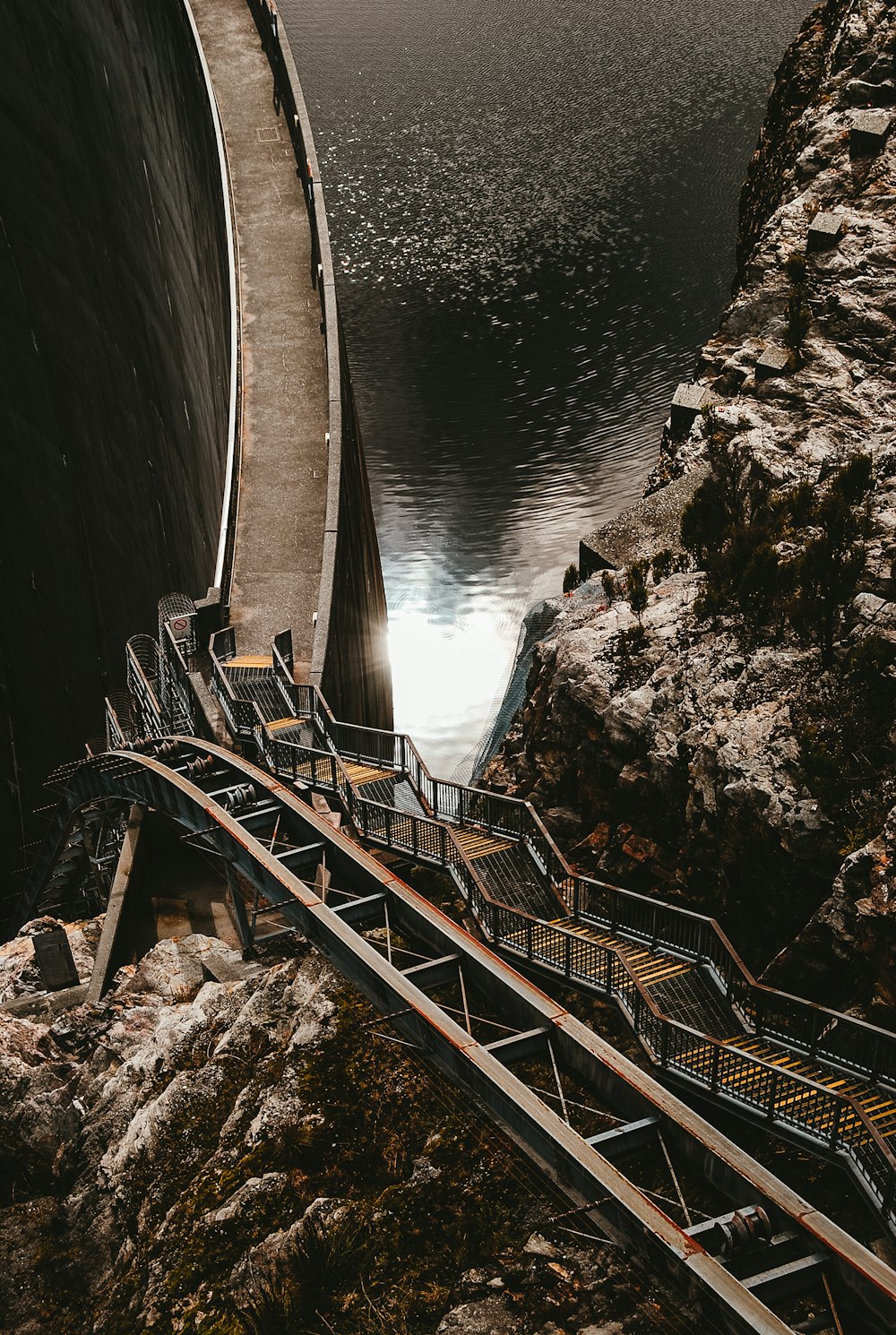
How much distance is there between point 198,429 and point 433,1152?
89.7 feet

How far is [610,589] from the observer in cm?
A: 2945

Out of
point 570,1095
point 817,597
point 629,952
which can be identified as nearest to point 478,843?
point 629,952

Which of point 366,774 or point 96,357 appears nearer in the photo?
point 366,774

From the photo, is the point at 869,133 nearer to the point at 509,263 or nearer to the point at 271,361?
the point at 271,361

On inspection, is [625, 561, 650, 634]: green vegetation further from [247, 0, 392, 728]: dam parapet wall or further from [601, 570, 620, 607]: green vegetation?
[247, 0, 392, 728]: dam parapet wall

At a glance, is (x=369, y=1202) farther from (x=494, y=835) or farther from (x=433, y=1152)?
(x=494, y=835)

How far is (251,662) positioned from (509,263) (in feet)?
157

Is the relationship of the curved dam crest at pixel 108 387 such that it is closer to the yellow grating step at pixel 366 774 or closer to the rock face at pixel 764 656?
the yellow grating step at pixel 366 774

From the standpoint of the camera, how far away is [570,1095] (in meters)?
15.8

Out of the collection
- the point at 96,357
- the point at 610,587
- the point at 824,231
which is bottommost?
the point at 610,587

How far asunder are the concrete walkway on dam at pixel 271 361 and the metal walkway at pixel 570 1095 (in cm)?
717

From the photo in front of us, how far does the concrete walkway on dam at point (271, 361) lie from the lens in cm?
2700

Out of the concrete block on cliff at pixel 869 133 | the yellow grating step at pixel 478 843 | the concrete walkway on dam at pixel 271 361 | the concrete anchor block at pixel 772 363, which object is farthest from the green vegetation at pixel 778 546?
the concrete block on cliff at pixel 869 133

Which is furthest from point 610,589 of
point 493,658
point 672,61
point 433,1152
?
point 672,61
